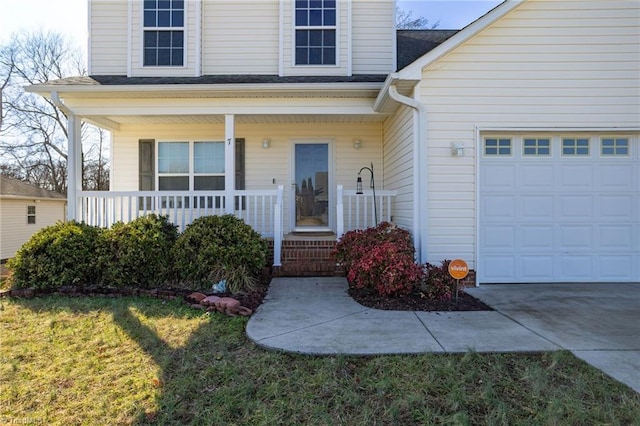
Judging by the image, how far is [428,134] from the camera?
544 cm

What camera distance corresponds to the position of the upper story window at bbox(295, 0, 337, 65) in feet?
25.1

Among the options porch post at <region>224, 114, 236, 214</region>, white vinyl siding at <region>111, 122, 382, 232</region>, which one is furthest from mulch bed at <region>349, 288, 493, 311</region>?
white vinyl siding at <region>111, 122, 382, 232</region>

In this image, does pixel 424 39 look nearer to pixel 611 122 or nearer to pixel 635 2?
pixel 635 2

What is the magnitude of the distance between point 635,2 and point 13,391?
29.5 ft

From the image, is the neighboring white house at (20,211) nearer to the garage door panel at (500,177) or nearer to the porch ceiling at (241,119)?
the porch ceiling at (241,119)

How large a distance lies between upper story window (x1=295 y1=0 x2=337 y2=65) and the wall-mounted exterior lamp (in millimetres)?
3566

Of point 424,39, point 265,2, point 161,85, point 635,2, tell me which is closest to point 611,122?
point 635,2

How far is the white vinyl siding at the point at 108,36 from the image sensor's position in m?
7.86

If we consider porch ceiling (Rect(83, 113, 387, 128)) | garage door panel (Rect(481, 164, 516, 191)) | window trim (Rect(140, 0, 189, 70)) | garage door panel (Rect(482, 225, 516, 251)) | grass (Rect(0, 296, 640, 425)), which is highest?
window trim (Rect(140, 0, 189, 70))

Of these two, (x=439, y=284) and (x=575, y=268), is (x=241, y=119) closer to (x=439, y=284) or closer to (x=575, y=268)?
(x=439, y=284)

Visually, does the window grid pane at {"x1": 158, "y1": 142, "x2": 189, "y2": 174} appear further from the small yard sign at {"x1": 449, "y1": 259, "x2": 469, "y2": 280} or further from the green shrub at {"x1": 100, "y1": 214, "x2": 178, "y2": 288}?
the small yard sign at {"x1": 449, "y1": 259, "x2": 469, "y2": 280}

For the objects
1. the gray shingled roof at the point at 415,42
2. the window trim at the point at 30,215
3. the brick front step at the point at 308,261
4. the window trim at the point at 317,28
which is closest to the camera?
the brick front step at the point at 308,261

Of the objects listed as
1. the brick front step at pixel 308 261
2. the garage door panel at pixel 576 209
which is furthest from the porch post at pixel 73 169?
the garage door panel at pixel 576 209

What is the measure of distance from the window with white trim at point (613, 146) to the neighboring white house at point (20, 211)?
1934 centimetres
